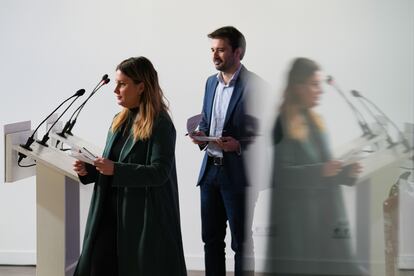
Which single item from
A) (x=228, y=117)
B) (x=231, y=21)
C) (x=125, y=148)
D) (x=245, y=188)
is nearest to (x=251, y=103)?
(x=228, y=117)

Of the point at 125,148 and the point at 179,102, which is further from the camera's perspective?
the point at 179,102

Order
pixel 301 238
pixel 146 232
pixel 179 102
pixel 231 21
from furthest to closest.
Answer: pixel 179 102 < pixel 231 21 < pixel 146 232 < pixel 301 238

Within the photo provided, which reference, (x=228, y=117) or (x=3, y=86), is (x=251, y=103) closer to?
(x=228, y=117)

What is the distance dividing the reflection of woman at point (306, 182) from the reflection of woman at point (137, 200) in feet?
2.79

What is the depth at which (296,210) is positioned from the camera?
1.43m

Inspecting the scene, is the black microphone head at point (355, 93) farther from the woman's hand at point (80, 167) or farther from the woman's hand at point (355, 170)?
the woman's hand at point (80, 167)

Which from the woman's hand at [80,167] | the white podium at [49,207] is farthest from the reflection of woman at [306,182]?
the white podium at [49,207]

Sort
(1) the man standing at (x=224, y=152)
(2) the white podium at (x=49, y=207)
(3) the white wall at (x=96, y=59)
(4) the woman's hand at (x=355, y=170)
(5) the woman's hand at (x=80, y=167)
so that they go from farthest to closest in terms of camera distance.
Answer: (3) the white wall at (x=96, y=59) → (2) the white podium at (x=49, y=207) → (1) the man standing at (x=224, y=152) → (5) the woman's hand at (x=80, y=167) → (4) the woman's hand at (x=355, y=170)

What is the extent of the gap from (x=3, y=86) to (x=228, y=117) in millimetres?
1817

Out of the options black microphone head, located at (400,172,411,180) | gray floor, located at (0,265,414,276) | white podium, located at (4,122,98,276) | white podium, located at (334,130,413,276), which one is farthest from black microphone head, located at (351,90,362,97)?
gray floor, located at (0,265,414,276)

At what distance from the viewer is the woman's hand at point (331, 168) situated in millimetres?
1342

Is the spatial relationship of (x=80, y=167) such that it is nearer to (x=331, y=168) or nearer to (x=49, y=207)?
(x=49, y=207)

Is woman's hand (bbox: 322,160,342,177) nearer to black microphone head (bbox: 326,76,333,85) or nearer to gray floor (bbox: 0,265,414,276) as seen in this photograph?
black microphone head (bbox: 326,76,333,85)

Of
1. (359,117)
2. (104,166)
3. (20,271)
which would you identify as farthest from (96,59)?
(359,117)
